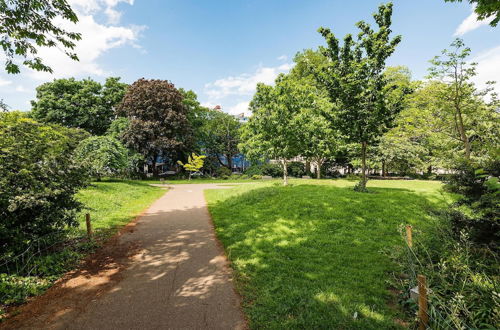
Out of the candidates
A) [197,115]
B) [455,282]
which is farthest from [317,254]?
[197,115]

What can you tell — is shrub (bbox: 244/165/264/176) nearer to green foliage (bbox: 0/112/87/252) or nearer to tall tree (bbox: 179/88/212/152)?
tall tree (bbox: 179/88/212/152)

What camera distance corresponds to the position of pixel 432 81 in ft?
45.9

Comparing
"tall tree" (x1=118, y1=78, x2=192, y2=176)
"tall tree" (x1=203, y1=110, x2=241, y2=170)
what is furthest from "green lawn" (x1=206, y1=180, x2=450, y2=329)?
"tall tree" (x1=203, y1=110, x2=241, y2=170)

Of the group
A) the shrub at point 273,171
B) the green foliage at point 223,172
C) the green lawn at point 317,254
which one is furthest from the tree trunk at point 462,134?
the green foliage at point 223,172

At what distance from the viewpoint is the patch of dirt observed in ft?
11.4

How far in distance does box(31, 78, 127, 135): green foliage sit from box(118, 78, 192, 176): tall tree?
13.8 feet

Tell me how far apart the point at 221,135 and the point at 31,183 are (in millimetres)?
32686

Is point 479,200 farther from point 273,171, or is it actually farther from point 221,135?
point 221,135

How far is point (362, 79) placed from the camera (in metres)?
10.4

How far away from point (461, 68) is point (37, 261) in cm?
1964

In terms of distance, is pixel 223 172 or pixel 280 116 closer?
pixel 280 116

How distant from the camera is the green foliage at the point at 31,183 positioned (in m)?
4.50

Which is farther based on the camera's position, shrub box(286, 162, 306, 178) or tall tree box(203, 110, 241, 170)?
tall tree box(203, 110, 241, 170)

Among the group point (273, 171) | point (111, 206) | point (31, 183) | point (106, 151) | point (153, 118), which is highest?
point (153, 118)
